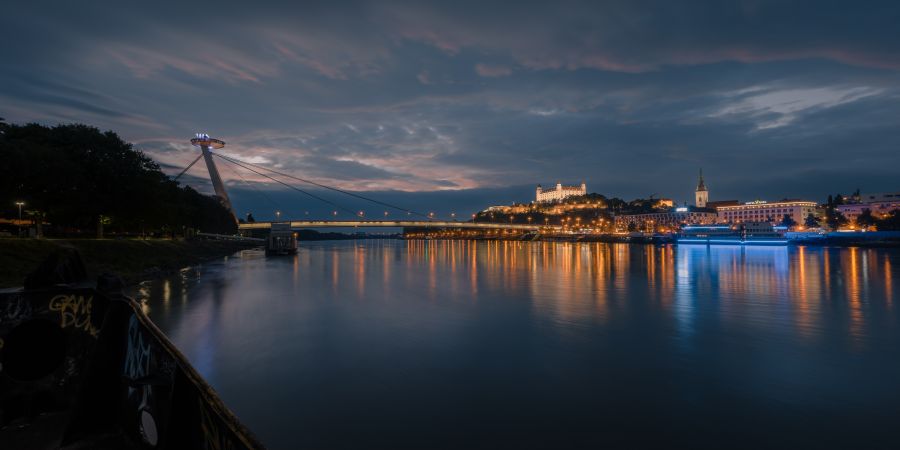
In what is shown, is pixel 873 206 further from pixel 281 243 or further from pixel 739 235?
pixel 281 243

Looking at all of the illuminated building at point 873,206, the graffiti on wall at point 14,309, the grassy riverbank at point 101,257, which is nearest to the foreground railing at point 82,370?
the graffiti on wall at point 14,309

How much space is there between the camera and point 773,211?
150875 mm

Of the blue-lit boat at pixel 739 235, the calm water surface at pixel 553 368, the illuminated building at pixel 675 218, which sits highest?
the illuminated building at pixel 675 218

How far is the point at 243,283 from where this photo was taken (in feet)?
94.9

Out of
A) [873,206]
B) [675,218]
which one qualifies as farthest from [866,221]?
[675,218]

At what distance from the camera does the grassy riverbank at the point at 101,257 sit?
1962cm

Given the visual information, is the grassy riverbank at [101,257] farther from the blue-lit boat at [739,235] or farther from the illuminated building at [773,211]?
the illuminated building at [773,211]

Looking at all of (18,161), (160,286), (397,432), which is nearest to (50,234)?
(18,161)

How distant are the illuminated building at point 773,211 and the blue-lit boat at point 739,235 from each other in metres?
50.2

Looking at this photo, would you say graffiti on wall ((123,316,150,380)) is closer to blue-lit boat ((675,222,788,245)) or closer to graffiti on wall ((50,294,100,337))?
graffiti on wall ((50,294,100,337))

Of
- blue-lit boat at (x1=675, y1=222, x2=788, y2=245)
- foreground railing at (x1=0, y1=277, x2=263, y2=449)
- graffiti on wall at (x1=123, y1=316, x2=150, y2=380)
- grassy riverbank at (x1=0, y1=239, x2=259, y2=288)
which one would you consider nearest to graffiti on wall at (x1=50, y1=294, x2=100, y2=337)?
foreground railing at (x1=0, y1=277, x2=263, y2=449)

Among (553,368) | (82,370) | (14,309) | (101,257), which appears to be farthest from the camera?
(101,257)

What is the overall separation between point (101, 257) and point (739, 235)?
385 ft

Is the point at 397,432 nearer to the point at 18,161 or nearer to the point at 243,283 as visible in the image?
the point at 243,283
